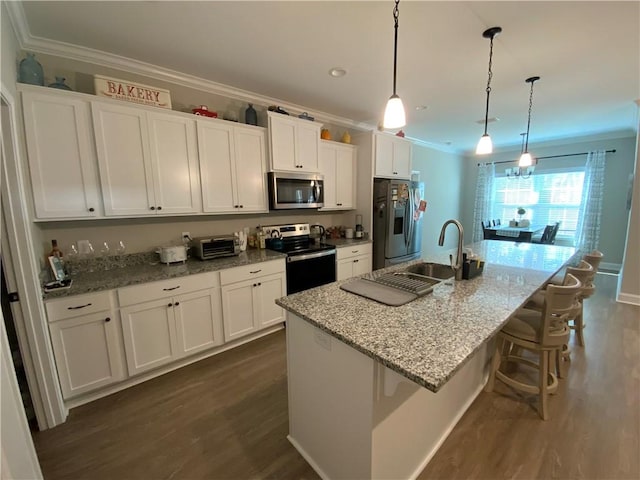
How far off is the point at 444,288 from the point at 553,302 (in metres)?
0.66

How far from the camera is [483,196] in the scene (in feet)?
21.8

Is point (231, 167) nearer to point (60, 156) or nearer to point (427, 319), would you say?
point (60, 156)

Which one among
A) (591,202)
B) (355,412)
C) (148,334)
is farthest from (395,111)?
(591,202)

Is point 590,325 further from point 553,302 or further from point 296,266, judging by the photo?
point 296,266

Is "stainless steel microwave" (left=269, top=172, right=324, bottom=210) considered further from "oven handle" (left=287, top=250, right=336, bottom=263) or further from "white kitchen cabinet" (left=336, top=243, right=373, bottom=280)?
"white kitchen cabinet" (left=336, top=243, right=373, bottom=280)

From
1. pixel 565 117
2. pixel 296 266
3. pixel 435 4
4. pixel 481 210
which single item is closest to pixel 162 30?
pixel 435 4

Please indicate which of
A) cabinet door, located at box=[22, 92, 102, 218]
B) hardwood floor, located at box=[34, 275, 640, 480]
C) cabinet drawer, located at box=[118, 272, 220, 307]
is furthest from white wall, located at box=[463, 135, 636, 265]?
cabinet door, located at box=[22, 92, 102, 218]

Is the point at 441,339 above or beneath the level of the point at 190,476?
above

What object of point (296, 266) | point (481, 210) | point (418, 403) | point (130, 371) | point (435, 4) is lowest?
point (130, 371)

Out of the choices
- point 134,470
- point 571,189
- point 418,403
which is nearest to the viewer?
point 418,403

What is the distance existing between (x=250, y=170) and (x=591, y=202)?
6.59 metres

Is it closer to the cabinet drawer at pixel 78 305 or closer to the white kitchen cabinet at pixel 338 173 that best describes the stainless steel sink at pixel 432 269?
the white kitchen cabinet at pixel 338 173

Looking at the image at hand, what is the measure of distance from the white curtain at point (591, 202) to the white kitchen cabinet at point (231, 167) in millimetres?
6309

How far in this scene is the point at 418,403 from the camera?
1353 millimetres
